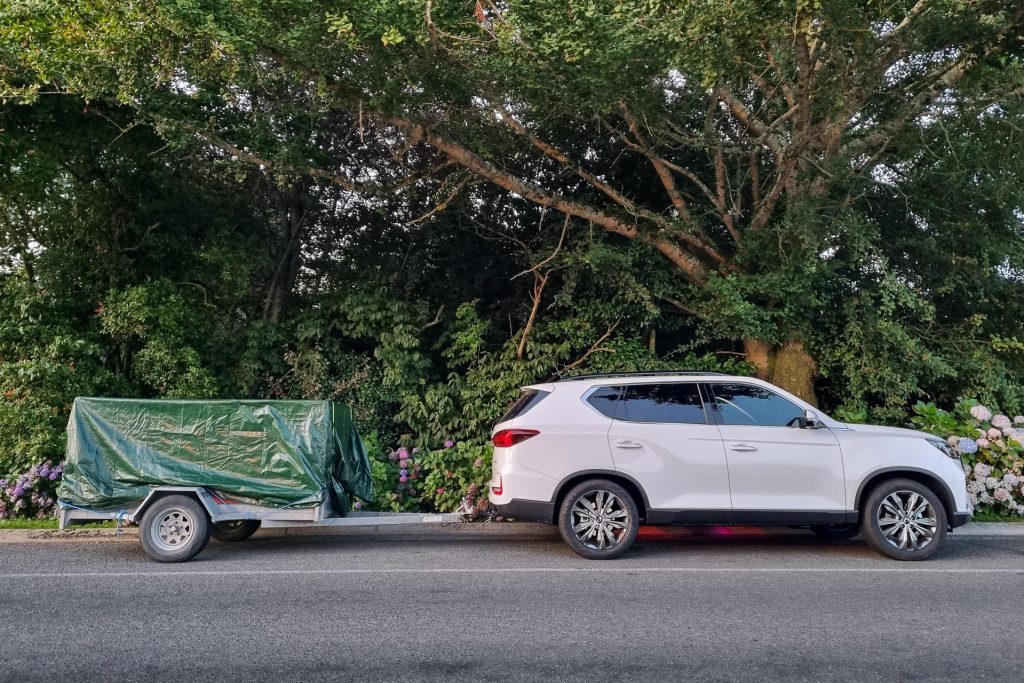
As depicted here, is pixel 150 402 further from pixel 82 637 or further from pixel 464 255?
pixel 464 255

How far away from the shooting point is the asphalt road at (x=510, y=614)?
4473 millimetres

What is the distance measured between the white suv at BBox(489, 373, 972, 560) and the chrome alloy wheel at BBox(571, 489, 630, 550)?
0.01 meters

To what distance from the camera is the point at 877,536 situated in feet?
24.6

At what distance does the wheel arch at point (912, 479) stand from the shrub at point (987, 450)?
9.37 feet

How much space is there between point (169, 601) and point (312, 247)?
9183mm

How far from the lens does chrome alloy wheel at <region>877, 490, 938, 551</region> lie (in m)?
7.53

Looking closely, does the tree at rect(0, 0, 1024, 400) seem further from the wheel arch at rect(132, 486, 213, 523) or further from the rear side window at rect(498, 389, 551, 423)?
the wheel arch at rect(132, 486, 213, 523)

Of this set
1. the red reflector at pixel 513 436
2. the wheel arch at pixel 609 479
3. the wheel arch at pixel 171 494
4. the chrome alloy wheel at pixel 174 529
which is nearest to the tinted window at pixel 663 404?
the wheel arch at pixel 609 479

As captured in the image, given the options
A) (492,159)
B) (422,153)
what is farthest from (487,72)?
(422,153)

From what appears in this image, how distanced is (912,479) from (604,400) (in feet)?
10.6

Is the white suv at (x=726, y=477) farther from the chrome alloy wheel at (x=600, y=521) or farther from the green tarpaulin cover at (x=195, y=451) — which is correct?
the green tarpaulin cover at (x=195, y=451)

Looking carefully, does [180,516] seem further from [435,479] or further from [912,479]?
[912,479]

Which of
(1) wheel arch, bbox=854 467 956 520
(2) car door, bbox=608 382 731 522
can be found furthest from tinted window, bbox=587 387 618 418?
(1) wheel arch, bbox=854 467 956 520

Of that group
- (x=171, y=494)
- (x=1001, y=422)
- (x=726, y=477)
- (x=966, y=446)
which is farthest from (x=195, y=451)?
(x=1001, y=422)
